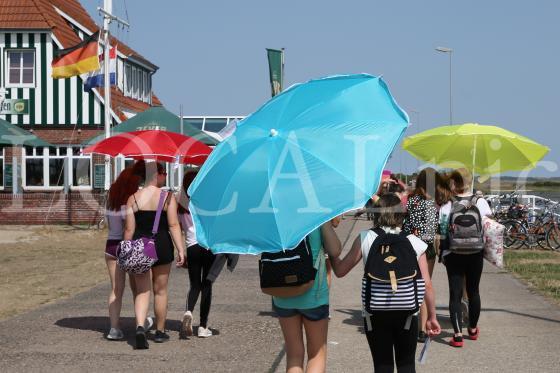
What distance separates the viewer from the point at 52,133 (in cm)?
3284

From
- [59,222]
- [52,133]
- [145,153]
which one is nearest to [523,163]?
[145,153]

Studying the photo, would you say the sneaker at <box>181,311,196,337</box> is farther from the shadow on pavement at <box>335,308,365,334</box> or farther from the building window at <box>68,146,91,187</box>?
the building window at <box>68,146,91,187</box>

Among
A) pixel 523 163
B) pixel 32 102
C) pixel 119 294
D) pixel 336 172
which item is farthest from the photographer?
pixel 32 102

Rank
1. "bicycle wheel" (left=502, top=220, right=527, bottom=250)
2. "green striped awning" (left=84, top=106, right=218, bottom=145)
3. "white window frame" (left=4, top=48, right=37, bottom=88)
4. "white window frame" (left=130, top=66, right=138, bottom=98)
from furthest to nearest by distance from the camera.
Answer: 1. "white window frame" (left=130, top=66, right=138, bottom=98)
2. "white window frame" (left=4, top=48, right=37, bottom=88)
3. "bicycle wheel" (left=502, top=220, right=527, bottom=250)
4. "green striped awning" (left=84, top=106, right=218, bottom=145)

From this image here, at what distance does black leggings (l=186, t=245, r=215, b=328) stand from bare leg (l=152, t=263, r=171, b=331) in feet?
0.94

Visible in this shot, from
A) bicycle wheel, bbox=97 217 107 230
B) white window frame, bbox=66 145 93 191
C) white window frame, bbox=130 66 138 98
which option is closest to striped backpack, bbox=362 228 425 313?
bicycle wheel, bbox=97 217 107 230

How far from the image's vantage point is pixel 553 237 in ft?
68.6

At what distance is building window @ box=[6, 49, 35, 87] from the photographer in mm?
32906

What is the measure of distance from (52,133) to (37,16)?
4.17 meters

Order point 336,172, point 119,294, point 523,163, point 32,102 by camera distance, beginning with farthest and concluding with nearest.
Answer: point 32,102
point 523,163
point 119,294
point 336,172

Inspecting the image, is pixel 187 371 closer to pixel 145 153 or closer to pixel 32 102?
pixel 145 153

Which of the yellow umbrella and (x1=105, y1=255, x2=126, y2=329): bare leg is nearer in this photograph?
(x1=105, y1=255, x2=126, y2=329): bare leg

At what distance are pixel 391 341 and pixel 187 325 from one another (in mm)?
3779

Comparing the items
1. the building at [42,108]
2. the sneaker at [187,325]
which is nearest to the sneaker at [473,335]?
the sneaker at [187,325]
